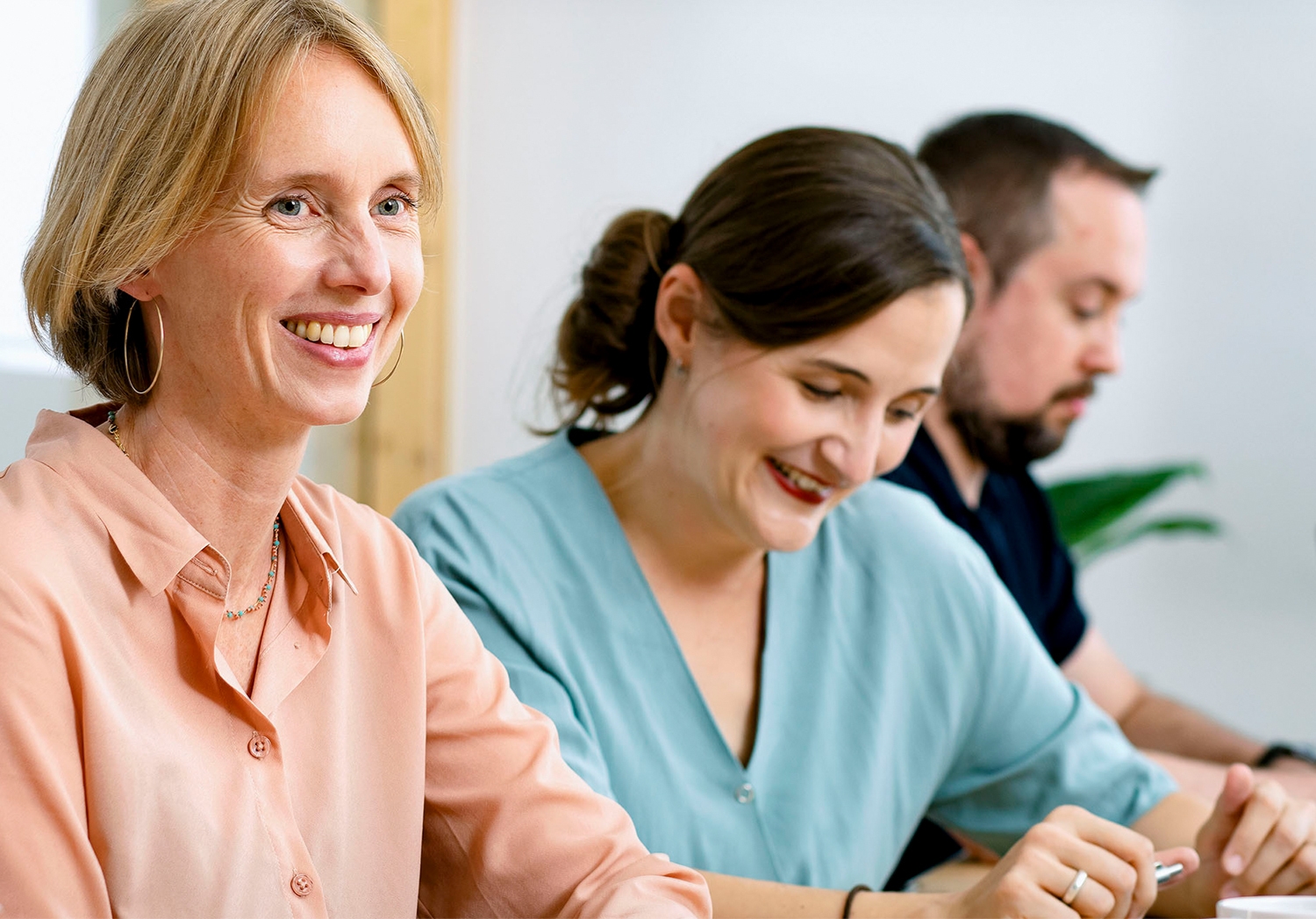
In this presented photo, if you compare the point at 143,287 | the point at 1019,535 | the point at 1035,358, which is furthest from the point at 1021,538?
the point at 143,287

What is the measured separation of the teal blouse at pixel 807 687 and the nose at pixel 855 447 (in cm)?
19

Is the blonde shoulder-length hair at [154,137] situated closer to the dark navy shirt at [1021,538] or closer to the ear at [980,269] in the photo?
the dark navy shirt at [1021,538]

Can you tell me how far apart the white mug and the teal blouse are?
414mm

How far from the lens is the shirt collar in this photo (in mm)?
697

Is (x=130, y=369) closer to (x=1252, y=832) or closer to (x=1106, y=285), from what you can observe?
(x=1252, y=832)

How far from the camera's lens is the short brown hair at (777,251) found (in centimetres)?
115

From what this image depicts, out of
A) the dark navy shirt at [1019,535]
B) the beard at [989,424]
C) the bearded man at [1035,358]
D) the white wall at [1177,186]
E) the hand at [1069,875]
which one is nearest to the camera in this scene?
the hand at [1069,875]

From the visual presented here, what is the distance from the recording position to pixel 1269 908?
81 centimetres

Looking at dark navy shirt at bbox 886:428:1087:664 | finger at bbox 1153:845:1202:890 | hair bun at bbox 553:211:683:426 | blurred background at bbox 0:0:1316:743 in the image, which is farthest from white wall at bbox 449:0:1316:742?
finger at bbox 1153:845:1202:890

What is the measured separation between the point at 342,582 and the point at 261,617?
0.06 metres

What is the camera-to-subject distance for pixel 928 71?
2875mm

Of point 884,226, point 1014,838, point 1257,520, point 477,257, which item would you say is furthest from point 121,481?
point 1257,520

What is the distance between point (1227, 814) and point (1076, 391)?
1428mm

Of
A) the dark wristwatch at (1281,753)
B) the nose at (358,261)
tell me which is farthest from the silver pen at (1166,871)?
the dark wristwatch at (1281,753)
